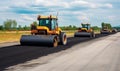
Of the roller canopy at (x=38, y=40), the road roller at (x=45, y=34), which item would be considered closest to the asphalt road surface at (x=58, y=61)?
the roller canopy at (x=38, y=40)

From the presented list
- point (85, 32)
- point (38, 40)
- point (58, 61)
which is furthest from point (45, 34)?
point (85, 32)

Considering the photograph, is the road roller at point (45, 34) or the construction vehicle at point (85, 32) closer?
the road roller at point (45, 34)

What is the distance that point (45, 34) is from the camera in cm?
2625

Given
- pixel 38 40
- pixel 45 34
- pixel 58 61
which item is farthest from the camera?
pixel 45 34

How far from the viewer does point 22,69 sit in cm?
1168

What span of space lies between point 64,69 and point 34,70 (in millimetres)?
1116

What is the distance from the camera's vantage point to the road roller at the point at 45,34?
24.5 metres

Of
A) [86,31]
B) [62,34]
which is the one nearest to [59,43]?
[62,34]

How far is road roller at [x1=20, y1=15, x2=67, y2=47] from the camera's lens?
2455 cm

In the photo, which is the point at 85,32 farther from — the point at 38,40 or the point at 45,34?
the point at 38,40

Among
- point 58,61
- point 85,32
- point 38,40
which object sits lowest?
point 85,32

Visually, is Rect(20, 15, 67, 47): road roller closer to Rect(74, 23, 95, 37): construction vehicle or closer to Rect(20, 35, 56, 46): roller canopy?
Rect(20, 35, 56, 46): roller canopy

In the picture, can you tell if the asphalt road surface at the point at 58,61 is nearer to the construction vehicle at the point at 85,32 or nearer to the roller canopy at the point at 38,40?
the roller canopy at the point at 38,40

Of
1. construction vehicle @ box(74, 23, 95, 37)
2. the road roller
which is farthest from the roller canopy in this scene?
construction vehicle @ box(74, 23, 95, 37)
